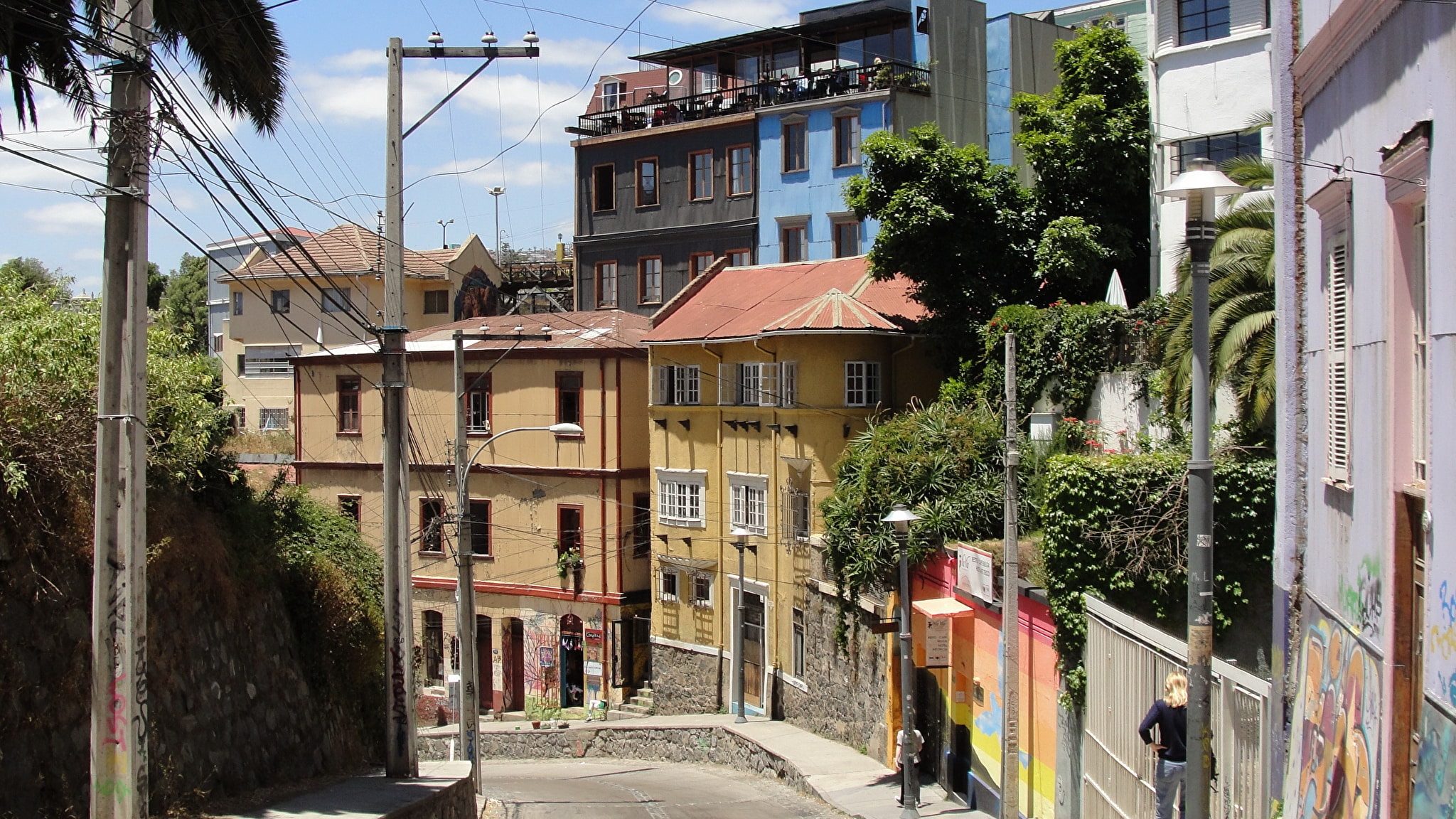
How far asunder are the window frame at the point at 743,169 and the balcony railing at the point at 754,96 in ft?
3.75

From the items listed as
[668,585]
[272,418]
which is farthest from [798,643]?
[272,418]

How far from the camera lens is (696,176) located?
1645 inches

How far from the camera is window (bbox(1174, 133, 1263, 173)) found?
2342 cm

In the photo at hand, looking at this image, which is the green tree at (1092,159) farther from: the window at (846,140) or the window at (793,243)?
the window at (793,243)

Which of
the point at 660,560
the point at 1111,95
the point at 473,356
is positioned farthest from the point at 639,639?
the point at 1111,95

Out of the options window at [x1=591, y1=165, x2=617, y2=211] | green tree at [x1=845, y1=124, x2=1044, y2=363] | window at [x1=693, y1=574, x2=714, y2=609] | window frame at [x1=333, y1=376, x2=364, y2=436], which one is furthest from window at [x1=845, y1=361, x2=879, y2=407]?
window frame at [x1=333, y1=376, x2=364, y2=436]

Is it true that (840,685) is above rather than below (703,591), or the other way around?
below

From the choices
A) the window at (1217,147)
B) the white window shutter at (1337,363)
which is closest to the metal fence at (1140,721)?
the white window shutter at (1337,363)

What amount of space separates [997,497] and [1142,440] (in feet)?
15.0

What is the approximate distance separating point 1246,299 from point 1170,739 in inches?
281

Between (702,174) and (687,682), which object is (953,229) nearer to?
(687,682)

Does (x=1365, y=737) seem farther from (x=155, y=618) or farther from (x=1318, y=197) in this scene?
(x=155, y=618)

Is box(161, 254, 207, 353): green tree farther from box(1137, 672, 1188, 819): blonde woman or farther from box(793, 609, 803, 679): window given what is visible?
box(1137, 672, 1188, 819): blonde woman

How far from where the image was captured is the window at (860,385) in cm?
3009
